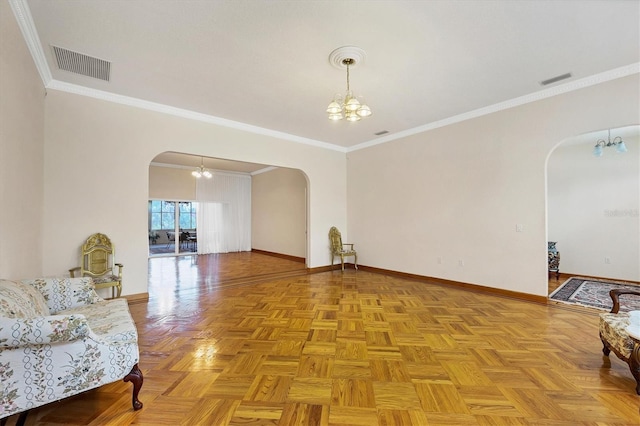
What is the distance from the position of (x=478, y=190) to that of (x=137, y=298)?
5.61 metres

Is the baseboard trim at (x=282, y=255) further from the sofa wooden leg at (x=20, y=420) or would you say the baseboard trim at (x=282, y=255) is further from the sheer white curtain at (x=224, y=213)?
the sofa wooden leg at (x=20, y=420)

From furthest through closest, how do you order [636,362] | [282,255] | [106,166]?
1. [282,255]
2. [106,166]
3. [636,362]

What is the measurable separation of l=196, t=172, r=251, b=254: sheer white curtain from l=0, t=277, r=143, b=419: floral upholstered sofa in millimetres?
7373

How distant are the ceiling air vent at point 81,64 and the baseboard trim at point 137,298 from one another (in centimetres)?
298

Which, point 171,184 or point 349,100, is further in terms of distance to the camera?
point 171,184

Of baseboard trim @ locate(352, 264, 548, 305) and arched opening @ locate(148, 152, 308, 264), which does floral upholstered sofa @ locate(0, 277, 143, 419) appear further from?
arched opening @ locate(148, 152, 308, 264)

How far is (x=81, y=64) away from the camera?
3.15 meters

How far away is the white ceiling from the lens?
2.33 meters

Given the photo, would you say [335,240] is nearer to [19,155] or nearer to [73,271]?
[73,271]

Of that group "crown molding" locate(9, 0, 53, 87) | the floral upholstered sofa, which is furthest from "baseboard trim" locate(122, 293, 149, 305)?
"crown molding" locate(9, 0, 53, 87)

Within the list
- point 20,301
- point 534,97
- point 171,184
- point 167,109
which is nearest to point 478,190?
point 534,97

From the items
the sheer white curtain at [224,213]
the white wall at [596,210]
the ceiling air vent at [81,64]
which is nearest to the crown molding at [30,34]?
the ceiling air vent at [81,64]

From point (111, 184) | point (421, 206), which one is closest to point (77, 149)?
point (111, 184)

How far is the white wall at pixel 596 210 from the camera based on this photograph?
5.20 meters
